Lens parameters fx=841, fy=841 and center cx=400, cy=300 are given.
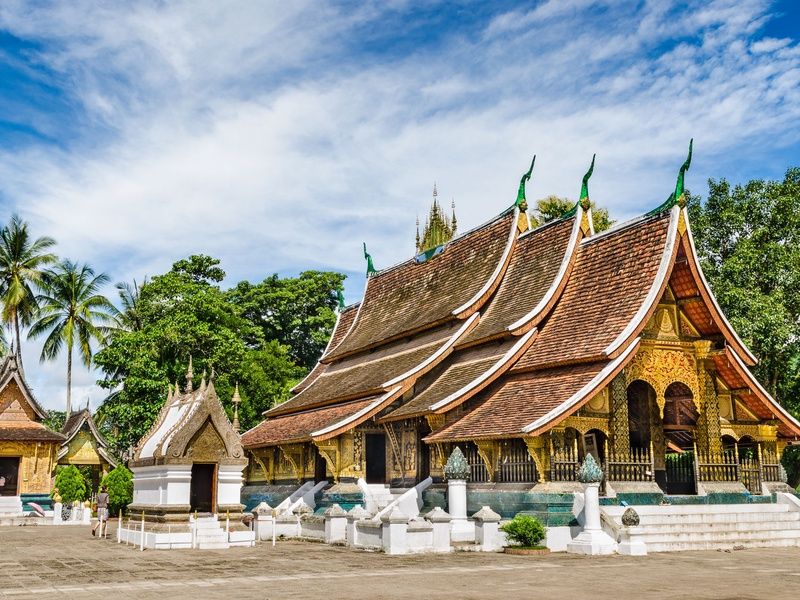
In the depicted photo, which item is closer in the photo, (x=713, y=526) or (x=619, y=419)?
(x=713, y=526)

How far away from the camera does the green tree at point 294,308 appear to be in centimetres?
4894

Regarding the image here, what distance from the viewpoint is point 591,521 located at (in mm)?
14570

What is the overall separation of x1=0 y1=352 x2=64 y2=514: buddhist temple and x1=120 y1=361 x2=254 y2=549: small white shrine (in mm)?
16362

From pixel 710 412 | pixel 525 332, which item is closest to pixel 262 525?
pixel 525 332

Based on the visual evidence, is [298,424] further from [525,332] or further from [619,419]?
[619,419]

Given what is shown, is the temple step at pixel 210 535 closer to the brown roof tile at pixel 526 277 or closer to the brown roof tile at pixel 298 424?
the brown roof tile at pixel 298 424

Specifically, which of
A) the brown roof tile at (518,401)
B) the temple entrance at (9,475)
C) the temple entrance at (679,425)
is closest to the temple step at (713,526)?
the temple entrance at (679,425)

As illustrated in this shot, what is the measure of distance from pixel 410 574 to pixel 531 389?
676 centimetres

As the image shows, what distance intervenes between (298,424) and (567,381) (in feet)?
30.1

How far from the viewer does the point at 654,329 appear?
17906 mm

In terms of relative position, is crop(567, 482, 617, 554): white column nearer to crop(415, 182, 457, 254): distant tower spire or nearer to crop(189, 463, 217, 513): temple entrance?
crop(189, 463, 217, 513): temple entrance

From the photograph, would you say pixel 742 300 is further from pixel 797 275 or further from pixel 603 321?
pixel 603 321

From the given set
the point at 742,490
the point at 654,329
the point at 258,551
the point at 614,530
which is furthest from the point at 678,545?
the point at 258,551

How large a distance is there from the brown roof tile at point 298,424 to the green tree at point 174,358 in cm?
692
